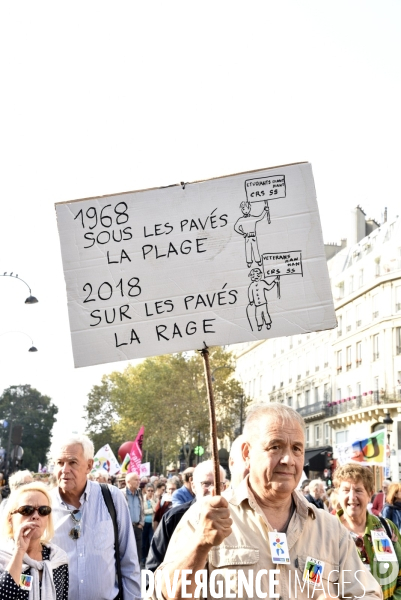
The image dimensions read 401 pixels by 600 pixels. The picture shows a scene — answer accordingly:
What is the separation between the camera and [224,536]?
3391mm

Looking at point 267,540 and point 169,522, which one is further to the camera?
point 169,522

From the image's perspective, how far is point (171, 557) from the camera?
3615mm

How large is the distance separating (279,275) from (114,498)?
7.27 feet

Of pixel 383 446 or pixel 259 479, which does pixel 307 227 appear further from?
pixel 383 446

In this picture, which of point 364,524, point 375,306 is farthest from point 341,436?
point 364,524

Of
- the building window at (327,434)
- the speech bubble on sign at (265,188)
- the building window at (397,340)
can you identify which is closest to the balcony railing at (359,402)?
the building window at (327,434)

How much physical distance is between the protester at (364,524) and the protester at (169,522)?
894 mm

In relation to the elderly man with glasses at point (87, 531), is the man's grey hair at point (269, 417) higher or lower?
higher

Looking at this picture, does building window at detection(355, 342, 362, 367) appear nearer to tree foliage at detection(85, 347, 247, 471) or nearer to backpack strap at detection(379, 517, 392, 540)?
tree foliage at detection(85, 347, 247, 471)

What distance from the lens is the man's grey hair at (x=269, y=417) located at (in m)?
3.83

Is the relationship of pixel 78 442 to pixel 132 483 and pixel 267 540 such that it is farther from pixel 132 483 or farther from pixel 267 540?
pixel 132 483

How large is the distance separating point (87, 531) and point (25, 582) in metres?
0.78

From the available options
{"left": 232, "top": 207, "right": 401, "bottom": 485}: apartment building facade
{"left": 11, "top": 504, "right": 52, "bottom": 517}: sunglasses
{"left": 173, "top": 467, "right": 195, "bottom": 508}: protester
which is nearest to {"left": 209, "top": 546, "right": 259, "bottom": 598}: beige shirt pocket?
{"left": 11, "top": 504, "right": 52, "bottom": 517}: sunglasses

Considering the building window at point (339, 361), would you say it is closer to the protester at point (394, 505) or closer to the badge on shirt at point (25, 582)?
the protester at point (394, 505)
